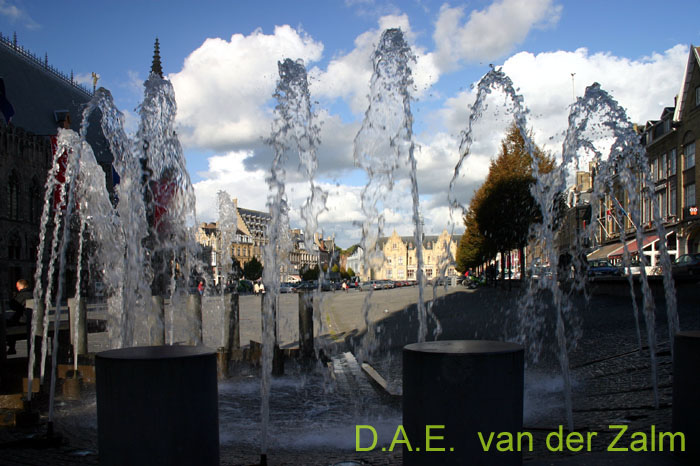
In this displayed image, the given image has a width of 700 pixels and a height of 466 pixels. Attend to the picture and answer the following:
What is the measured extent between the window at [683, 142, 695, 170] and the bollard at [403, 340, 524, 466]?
4323cm

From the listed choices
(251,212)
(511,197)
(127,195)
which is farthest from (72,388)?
(251,212)

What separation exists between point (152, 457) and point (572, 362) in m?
6.81

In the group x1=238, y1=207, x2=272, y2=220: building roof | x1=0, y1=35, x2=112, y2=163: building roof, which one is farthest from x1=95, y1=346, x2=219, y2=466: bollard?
x1=238, y1=207, x2=272, y2=220: building roof

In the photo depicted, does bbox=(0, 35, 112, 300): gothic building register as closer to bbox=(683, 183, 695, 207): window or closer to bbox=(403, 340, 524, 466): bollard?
bbox=(683, 183, 695, 207): window

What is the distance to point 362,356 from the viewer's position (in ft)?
36.6

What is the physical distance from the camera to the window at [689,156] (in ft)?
132

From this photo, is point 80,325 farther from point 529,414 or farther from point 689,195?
point 689,195

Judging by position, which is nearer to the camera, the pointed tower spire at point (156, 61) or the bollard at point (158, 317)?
the bollard at point (158, 317)

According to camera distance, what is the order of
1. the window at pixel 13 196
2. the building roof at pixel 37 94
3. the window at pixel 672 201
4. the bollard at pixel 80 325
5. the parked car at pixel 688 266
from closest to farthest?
the bollard at pixel 80 325, the parked car at pixel 688 266, the window at pixel 672 201, the window at pixel 13 196, the building roof at pixel 37 94

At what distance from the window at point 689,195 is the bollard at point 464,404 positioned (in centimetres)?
4234

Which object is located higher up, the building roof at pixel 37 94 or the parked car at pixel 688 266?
the building roof at pixel 37 94

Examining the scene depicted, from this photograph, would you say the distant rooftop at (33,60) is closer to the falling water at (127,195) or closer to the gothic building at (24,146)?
the gothic building at (24,146)

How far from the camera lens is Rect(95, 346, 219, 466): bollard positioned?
303cm

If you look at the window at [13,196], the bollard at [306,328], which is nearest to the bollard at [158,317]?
the bollard at [306,328]
